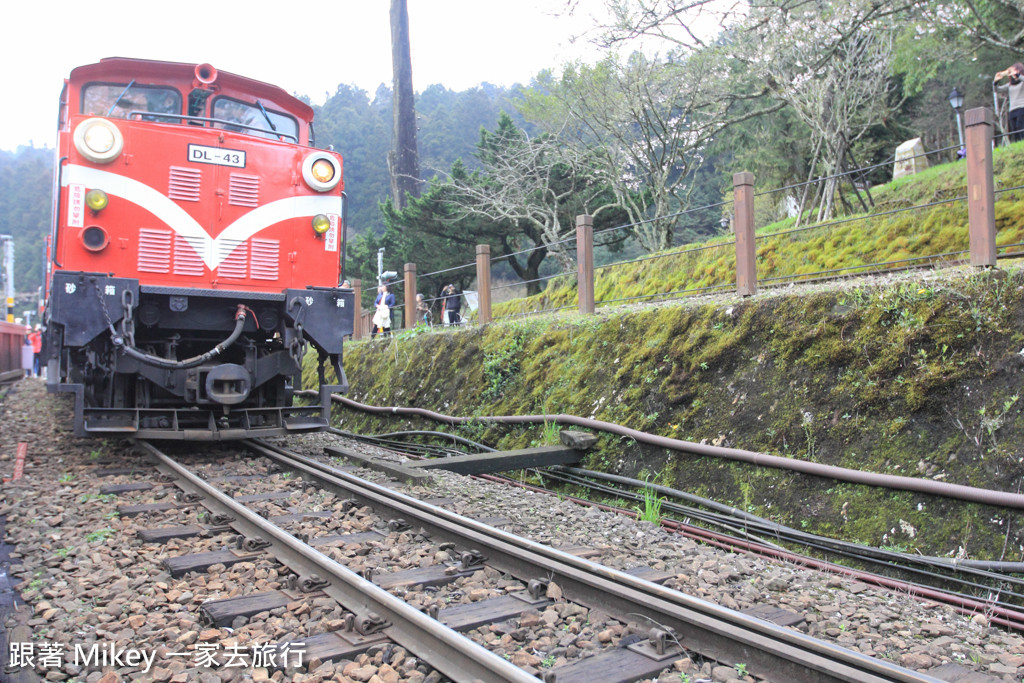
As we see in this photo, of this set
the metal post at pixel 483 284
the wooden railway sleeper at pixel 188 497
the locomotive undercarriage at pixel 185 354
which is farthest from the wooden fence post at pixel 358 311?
the wooden railway sleeper at pixel 188 497

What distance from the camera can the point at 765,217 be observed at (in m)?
24.1

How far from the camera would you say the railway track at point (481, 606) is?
2.49 m

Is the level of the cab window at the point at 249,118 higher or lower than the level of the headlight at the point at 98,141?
higher

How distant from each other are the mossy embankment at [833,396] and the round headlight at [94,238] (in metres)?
4.07

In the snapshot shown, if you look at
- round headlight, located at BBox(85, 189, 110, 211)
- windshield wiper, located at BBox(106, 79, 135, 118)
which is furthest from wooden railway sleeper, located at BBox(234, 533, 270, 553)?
windshield wiper, located at BBox(106, 79, 135, 118)

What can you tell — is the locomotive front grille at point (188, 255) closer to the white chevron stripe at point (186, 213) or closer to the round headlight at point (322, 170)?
the white chevron stripe at point (186, 213)

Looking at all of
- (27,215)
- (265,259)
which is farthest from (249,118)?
(27,215)

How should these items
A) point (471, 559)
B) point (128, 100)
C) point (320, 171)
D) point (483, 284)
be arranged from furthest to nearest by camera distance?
point (483, 284), point (320, 171), point (128, 100), point (471, 559)

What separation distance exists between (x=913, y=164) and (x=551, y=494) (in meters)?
16.7

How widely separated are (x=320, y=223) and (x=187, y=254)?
4.25ft

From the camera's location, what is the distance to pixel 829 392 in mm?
4938

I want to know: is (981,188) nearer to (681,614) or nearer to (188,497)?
(681,614)

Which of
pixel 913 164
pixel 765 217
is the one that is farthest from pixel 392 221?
pixel 913 164

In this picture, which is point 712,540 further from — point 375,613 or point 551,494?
point 375,613
